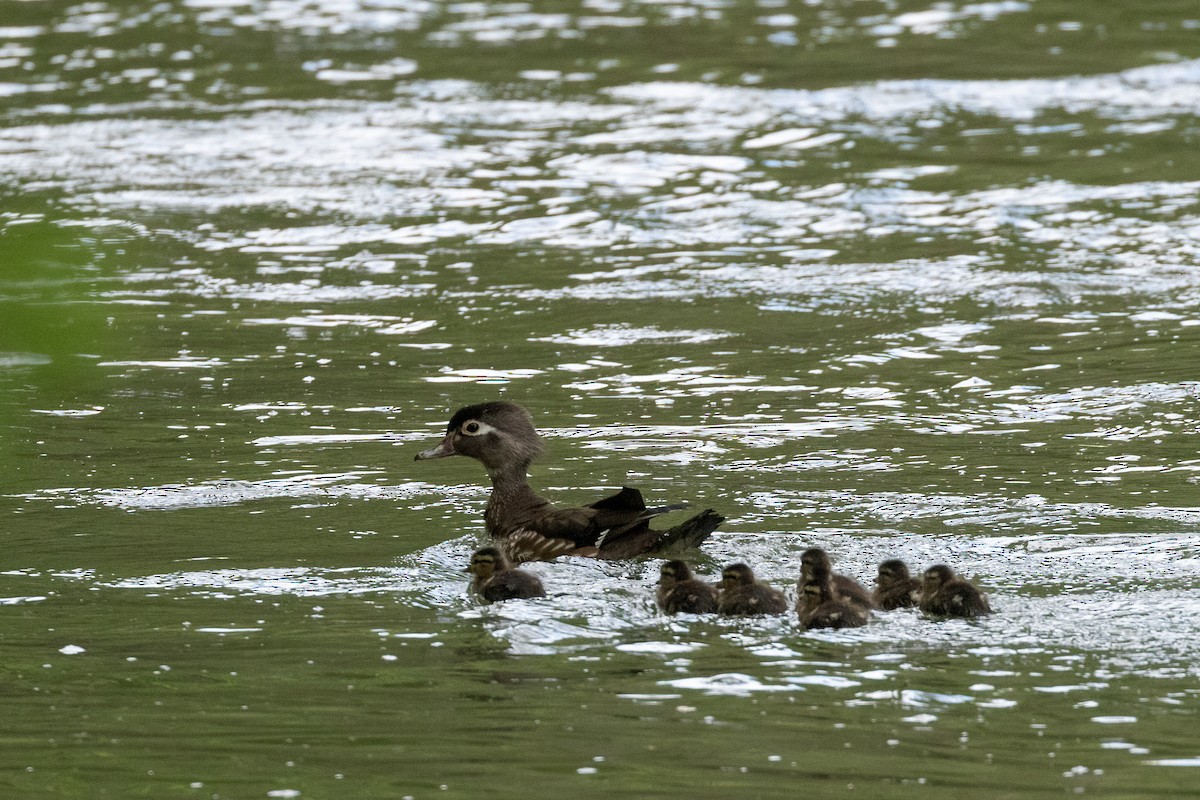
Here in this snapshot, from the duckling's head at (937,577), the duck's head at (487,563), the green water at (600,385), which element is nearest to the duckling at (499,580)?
the duck's head at (487,563)

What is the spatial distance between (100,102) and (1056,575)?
16397 millimetres

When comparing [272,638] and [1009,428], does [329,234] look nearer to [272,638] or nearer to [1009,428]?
[1009,428]

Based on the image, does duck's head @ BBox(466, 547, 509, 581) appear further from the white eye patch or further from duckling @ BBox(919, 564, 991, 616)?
duckling @ BBox(919, 564, 991, 616)

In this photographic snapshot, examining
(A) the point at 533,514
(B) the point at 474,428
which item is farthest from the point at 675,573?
(B) the point at 474,428

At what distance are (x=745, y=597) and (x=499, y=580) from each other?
3.52ft

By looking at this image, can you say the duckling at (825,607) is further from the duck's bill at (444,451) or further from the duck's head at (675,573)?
the duck's bill at (444,451)

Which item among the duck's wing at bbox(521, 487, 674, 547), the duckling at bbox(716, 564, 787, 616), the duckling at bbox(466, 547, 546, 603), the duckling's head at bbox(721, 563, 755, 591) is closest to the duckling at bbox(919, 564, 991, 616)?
the duckling at bbox(716, 564, 787, 616)

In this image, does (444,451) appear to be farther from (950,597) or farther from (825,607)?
(950,597)

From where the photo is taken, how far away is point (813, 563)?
7203mm

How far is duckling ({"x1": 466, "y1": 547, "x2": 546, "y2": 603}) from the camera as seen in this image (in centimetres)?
758

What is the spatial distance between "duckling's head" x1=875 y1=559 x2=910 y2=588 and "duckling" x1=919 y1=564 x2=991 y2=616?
29 cm

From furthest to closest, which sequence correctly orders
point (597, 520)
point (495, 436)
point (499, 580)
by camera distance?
point (495, 436) → point (597, 520) → point (499, 580)

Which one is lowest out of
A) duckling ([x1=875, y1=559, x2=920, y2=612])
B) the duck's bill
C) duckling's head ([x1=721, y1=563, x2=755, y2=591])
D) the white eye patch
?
duckling ([x1=875, y1=559, x2=920, y2=612])

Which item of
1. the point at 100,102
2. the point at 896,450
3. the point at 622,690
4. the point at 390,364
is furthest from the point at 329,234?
the point at 622,690
